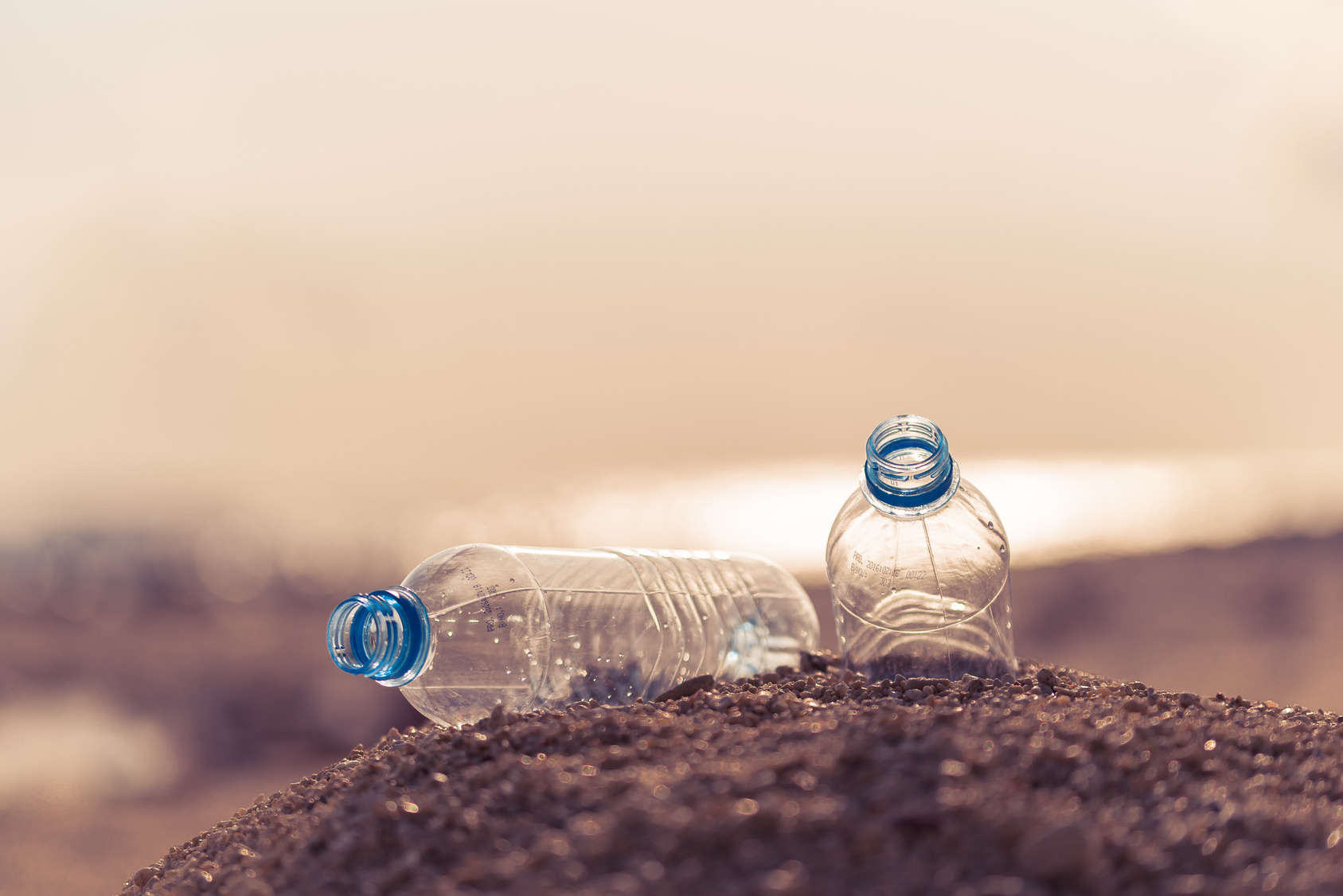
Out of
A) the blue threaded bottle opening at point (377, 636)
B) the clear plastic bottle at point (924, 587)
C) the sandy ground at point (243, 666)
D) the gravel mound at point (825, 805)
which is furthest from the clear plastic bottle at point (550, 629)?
the sandy ground at point (243, 666)

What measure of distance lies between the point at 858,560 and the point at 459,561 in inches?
38.6

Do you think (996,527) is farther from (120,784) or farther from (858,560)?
(120,784)

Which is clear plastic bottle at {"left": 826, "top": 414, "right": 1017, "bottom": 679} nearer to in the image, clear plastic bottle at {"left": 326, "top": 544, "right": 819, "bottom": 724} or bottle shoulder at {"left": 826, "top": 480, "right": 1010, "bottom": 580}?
bottle shoulder at {"left": 826, "top": 480, "right": 1010, "bottom": 580}

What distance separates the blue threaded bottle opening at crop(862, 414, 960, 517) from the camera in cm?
251

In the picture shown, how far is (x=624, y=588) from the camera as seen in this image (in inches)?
121

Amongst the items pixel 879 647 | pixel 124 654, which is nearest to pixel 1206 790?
pixel 879 647

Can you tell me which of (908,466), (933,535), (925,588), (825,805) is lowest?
(825,805)

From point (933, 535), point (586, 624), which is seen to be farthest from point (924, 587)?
point (586, 624)

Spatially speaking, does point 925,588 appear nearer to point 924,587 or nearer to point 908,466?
point 924,587

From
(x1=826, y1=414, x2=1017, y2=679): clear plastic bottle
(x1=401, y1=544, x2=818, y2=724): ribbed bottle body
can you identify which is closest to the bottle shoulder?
(x1=826, y1=414, x2=1017, y2=679): clear plastic bottle

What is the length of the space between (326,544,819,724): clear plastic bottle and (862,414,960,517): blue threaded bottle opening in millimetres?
822

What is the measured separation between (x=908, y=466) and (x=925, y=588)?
40cm

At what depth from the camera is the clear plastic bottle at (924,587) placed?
8.98 ft

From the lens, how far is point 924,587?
2740 millimetres
